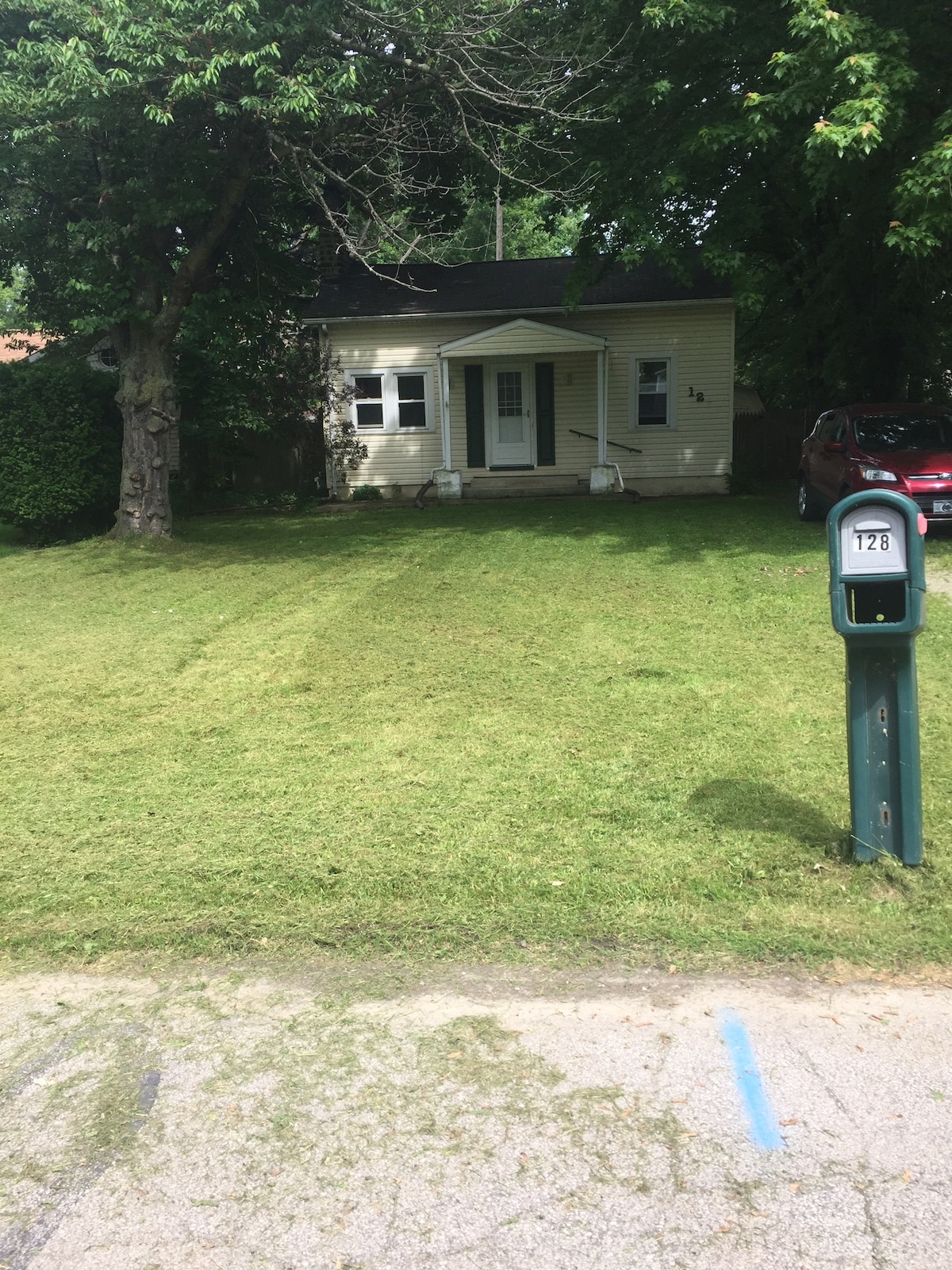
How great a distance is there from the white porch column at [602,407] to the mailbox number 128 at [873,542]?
16.0 m

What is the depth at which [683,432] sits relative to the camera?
2058 centimetres

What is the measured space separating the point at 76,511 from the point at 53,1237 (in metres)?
15.2

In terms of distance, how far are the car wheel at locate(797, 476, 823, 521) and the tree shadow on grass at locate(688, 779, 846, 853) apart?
10.6 metres

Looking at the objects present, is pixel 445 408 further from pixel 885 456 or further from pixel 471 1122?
pixel 471 1122

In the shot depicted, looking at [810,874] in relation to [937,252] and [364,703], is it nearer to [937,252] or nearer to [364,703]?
[364,703]

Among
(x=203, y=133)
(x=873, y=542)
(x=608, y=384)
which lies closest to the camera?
(x=873, y=542)

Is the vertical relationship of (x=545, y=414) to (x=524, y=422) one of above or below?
above

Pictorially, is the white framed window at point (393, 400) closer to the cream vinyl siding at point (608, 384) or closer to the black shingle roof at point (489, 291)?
the cream vinyl siding at point (608, 384)

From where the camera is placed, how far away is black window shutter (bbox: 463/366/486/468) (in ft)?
68.1

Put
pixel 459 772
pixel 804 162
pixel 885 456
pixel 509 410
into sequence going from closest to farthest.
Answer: pixel 459 772
pixel 804 162
pixel 885 456
pixel 509 410

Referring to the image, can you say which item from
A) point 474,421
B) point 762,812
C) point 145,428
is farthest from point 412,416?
point 762,812

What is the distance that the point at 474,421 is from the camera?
20.9 metres

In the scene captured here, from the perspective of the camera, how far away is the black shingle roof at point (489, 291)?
65.4 feet

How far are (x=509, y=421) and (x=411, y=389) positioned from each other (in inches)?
84.0
